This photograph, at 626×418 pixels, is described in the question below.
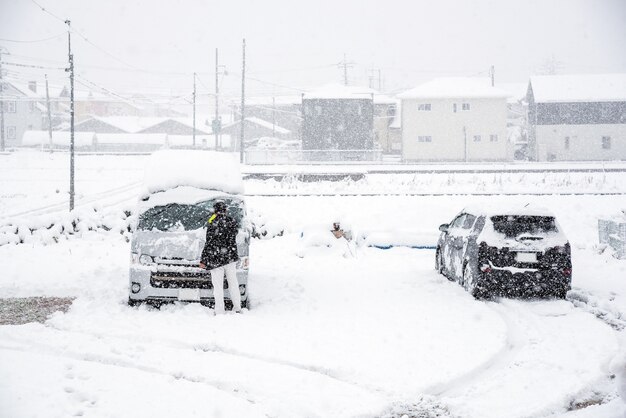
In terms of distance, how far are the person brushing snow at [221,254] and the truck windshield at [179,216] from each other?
0.69 meters

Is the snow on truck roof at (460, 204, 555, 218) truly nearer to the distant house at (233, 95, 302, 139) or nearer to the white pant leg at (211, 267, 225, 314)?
the white pant leg at (211, 267, 225, 314)

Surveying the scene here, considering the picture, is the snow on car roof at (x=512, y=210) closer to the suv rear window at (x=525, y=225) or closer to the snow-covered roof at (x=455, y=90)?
the suv rear window at (x=525, y=225)

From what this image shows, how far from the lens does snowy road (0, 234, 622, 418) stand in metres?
5.52

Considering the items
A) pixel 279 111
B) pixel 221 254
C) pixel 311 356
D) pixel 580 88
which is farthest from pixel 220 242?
pixel 279 111

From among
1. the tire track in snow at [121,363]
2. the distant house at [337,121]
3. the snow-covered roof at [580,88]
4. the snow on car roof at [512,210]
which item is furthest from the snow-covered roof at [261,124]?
the tire track in snow at [121,363]

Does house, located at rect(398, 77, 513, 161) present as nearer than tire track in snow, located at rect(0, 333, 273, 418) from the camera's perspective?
No

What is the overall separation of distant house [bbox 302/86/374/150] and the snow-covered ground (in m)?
40.6

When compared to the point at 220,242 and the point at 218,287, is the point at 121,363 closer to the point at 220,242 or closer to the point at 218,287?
the point at 218,287

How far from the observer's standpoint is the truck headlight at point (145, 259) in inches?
347

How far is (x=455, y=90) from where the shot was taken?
54156mm

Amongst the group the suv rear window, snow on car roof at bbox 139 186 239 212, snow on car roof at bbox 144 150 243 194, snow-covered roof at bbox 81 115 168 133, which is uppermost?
snow-covered roof at bbox 81 115 168 133

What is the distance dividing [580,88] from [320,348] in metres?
56.8

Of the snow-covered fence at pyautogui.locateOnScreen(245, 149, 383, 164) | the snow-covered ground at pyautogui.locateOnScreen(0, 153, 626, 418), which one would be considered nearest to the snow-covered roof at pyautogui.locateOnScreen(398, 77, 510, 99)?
the snow-covered fence at pyautogui.locateOnScreen(245, 149, 383, 164)

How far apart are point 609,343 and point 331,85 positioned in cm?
5284
